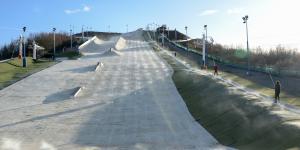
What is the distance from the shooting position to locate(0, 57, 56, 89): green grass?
53.1 meters

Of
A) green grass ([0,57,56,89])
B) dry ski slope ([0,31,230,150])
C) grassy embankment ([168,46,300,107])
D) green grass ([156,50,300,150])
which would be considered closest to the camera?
green grass ([156,50,300,150])

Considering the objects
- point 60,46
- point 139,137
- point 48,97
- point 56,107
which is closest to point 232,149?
point 139,137

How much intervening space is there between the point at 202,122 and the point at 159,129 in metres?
3.00

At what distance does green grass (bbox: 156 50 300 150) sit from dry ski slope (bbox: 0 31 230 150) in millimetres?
877

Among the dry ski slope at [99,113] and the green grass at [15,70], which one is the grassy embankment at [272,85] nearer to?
the dry ski slope at [99,113]

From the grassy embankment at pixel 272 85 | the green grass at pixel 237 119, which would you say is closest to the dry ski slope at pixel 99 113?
the green grass at pixel 237 119

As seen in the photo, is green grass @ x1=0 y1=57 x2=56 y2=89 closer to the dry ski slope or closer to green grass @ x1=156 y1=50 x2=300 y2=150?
the dry ski slope

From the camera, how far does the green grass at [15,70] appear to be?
5306 centimetres

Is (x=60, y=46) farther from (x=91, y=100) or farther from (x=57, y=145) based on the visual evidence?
(x=57, y=145)

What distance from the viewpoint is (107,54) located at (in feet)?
282

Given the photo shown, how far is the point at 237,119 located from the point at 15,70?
38011 mm

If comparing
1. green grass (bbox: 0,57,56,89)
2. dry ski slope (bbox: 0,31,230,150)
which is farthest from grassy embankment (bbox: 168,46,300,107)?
green grass (bbox: 0,57,56,89)

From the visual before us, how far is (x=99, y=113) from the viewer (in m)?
38.0

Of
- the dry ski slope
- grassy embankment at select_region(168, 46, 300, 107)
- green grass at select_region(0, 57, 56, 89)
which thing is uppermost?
green grass at select_region(0, 57, 56, 89)
